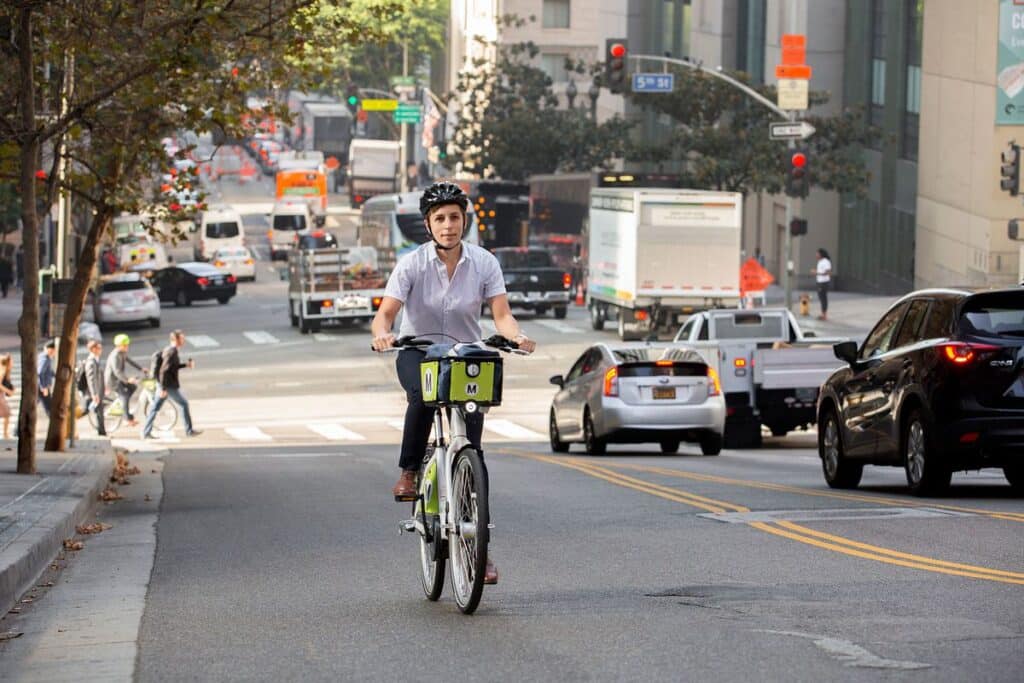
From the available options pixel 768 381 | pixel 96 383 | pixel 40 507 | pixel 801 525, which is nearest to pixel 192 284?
pixel 96 383

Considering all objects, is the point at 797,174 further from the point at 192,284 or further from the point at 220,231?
the point at 220,231

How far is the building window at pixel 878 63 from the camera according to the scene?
217 feet

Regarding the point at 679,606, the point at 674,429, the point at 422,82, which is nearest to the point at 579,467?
the point at 674,429

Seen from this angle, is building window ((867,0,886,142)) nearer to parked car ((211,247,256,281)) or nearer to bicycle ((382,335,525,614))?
parked car ((211,247,256,281))

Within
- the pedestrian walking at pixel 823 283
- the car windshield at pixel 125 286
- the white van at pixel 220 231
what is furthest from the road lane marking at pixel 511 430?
the white van at pixel 220 231

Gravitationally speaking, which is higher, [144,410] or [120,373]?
[120,373]

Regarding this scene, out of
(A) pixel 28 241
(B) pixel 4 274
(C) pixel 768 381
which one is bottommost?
(C) pixel 768 381

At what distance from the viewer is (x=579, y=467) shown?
20562 millimetres

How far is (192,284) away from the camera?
6944 centimetres

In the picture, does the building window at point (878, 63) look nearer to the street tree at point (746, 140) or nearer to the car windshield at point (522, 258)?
the street tree at point (746, 140)

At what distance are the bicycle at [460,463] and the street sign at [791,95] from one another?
41.0m

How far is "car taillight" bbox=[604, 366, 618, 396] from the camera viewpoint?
2484 centimetres

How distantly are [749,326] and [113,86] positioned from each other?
1464 centimetres

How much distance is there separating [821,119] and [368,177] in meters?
52.6
